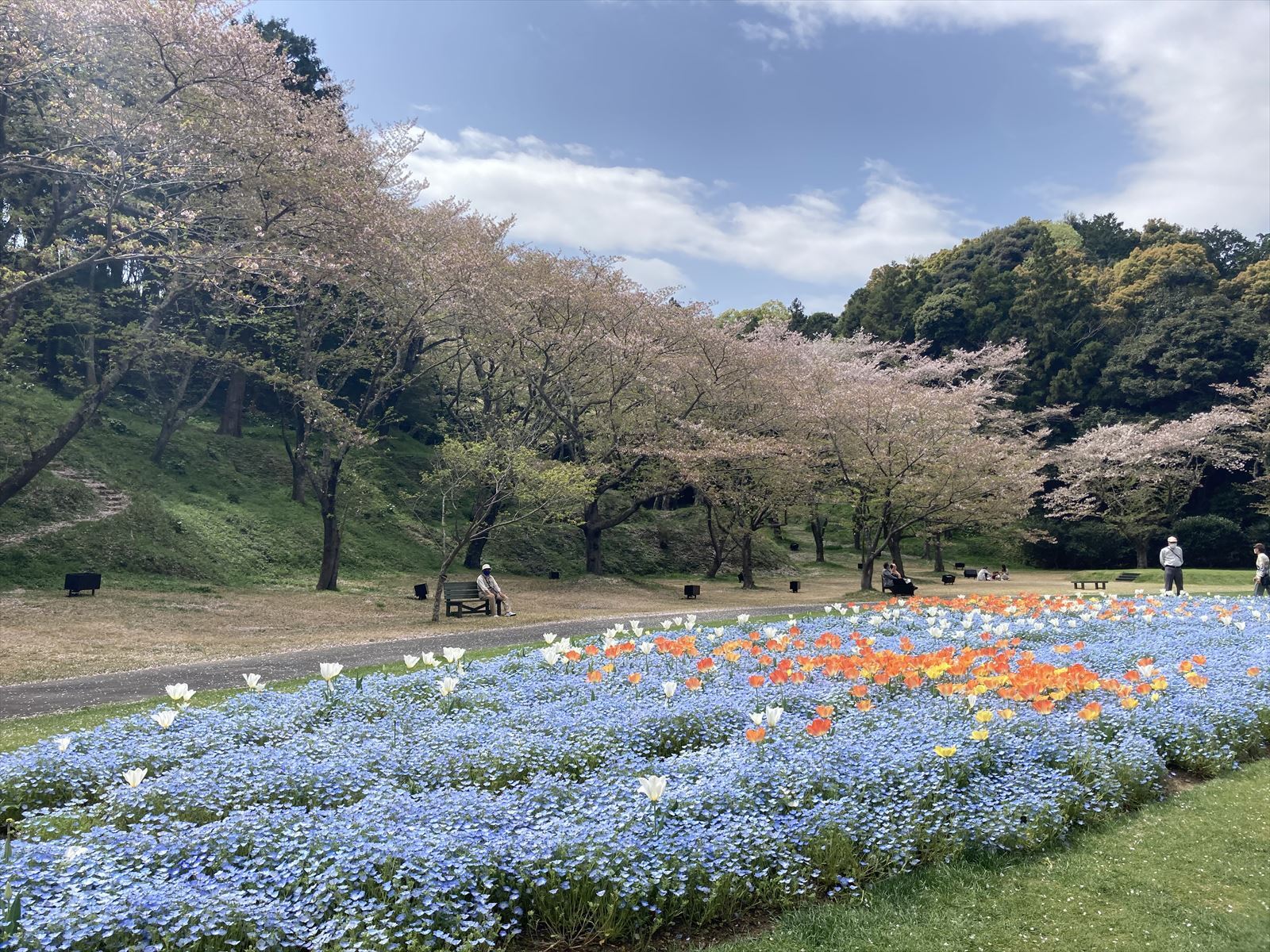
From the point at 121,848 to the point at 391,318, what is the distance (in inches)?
874

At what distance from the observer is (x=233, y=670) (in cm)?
1081

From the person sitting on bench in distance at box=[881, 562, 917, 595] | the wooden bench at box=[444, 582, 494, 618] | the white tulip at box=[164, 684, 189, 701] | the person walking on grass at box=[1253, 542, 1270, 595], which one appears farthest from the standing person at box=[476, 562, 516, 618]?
the person walking on grass at box=[1253, 542, 1270, 595]

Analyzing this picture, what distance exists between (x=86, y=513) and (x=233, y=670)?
1532 centimetres

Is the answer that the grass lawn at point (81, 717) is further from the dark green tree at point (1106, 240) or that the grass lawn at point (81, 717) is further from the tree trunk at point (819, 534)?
the dark green tree at point (1106, 240)

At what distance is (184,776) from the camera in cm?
501

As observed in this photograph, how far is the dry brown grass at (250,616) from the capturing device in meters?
12.3

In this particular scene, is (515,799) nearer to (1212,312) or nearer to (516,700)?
(516,700)

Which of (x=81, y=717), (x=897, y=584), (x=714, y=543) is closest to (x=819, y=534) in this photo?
(x=714, y=543)

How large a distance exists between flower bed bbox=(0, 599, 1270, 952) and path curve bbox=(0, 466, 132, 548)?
1776 centimetres

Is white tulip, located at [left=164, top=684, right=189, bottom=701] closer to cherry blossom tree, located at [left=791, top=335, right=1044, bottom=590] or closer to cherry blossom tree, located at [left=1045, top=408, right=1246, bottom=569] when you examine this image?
cherry blossom tree, located at [left=791, top=335, right=1044, bottom=590]

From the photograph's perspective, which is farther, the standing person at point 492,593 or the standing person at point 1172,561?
the standing person at point 1172,561

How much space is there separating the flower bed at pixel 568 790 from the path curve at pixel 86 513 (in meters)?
17.8

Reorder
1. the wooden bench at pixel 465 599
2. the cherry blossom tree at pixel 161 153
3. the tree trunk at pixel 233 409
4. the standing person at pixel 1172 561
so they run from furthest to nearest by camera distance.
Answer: the tree trunk at pixel 233 409 < the standing person at pixel 1172 561 < the wooden bench at pixel 465 599 < the cherry blossom tree at pixel 161 153

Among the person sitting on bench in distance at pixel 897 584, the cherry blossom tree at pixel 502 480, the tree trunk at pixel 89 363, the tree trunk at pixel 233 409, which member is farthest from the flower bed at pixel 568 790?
the tree trunk at pixel 233 409
